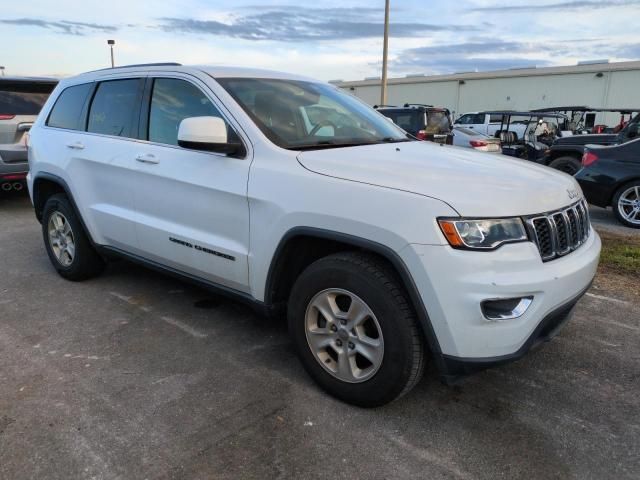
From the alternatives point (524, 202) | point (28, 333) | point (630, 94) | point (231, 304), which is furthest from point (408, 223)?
point (630, 94)

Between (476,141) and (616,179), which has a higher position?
(476,141)

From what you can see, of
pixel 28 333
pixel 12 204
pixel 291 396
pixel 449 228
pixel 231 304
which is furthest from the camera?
pixel 12 204

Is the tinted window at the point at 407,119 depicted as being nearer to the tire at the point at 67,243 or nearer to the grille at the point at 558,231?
the tire at the point at 67,243

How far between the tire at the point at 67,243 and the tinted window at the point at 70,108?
643 mm

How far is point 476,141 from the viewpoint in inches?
480

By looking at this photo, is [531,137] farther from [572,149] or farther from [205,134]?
[205,134]

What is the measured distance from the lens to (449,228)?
234cm

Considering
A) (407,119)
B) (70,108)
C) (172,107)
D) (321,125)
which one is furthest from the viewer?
(407,119)

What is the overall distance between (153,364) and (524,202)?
2369mm

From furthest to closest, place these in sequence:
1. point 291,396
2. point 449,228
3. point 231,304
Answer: point 231,304 → point 291,396 → point 449,228

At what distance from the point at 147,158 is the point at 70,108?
1.49 m

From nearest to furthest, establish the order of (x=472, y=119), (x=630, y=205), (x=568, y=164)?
(x=630, y=205) → (x=568, y=164) → (x=472, y=119)

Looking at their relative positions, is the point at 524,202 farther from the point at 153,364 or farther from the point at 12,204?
the point at 12,204

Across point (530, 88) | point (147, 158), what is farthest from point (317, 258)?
point (530, 88)
